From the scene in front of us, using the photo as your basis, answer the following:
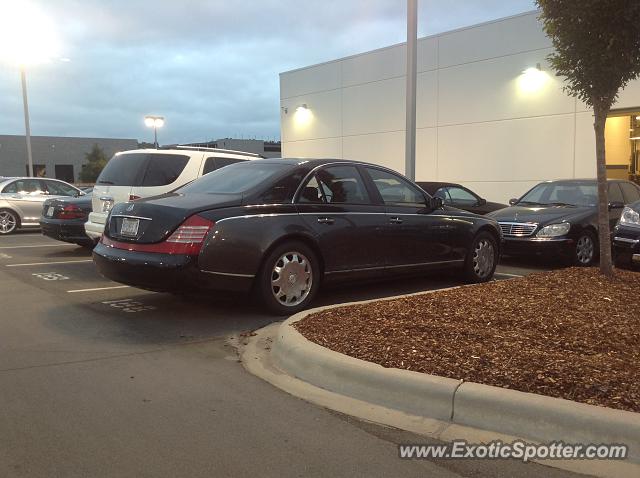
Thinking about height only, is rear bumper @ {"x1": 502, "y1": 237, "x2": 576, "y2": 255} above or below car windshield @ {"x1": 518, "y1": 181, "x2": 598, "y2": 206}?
below

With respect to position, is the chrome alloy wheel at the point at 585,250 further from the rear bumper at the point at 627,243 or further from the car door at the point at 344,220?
the car door at the point at 344,220

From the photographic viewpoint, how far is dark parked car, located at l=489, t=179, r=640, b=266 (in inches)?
369

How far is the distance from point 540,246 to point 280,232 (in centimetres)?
523

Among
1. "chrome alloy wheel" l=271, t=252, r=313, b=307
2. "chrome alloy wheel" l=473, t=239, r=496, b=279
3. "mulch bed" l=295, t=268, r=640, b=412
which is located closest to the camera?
"mulch bed" l=295, t=268, r=640, b=412

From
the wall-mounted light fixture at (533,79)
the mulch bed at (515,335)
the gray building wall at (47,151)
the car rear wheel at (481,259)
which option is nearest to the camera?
the mulch bed at (515,335)

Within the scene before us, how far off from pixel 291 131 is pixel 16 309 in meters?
20.0

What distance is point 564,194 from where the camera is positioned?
1068cm

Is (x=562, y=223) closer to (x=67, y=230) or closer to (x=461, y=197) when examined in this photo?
(x=461, y=197)

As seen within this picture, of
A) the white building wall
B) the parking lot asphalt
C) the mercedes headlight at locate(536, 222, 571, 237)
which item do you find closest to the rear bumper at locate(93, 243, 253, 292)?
the parking lot asphalt

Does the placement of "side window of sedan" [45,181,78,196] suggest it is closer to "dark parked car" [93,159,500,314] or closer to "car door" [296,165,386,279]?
"dark parked car" [93,159,500,314]

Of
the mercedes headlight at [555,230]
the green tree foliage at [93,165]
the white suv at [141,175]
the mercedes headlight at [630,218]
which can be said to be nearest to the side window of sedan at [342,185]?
the white suv at [141,175]

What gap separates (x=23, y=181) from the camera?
1642cm

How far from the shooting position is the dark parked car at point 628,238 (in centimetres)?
771

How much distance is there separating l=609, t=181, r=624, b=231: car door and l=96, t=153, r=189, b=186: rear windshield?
287 inches
